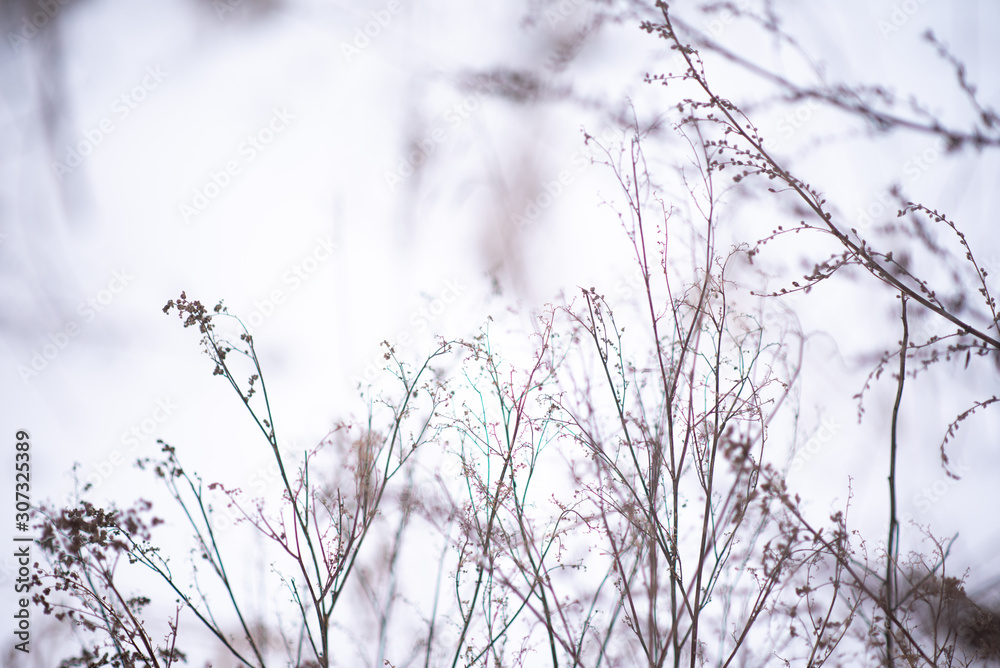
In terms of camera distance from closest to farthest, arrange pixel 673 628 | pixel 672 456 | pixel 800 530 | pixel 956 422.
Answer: pixel 956 422 → pixel 800 530 → pixel 673 628 → pixel 672 456

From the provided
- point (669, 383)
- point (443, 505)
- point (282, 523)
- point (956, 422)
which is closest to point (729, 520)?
point (669, 383)

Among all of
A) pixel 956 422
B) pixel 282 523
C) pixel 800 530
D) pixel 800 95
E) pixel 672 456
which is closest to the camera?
pixel 800 95

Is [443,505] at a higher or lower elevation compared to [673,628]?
higher

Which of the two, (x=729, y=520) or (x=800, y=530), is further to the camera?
(x=729, y=520)

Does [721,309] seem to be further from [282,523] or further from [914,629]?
[282,523]

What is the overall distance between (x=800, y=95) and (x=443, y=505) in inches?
94.2

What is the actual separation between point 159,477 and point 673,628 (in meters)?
2.21

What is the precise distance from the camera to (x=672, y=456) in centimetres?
260

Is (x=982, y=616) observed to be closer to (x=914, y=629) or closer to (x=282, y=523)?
(x=914, y=629)

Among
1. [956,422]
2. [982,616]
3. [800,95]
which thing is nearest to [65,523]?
[800,95]

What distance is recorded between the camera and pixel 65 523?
2.47 meters

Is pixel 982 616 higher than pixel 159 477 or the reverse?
the reverse

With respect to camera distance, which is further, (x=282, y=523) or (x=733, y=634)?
(x=733, y=634)

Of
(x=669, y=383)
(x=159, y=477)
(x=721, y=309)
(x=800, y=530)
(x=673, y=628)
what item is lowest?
(x=673, y=628)
